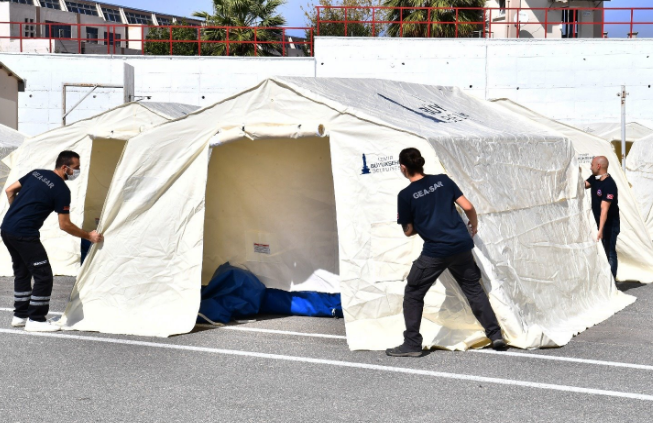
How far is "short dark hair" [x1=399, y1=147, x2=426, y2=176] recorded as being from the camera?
Answer: 676 centimetres

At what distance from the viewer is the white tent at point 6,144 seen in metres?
14.8

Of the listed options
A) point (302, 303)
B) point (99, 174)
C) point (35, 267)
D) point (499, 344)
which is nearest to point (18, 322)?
point (35, 267)

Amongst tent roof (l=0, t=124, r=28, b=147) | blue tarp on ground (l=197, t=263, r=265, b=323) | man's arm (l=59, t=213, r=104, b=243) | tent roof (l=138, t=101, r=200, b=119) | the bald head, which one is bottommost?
blue tarp on ground (l=197, t=263, r=265, b=323)

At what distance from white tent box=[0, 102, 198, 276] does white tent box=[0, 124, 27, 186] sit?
1.93m

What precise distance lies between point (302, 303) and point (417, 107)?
2.53m

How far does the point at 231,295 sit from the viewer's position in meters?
8.94

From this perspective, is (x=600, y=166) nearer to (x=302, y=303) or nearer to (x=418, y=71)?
(x=302, y=303)

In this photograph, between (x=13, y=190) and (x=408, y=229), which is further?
(x=13, y=190)

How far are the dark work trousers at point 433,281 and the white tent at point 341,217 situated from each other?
22 cm

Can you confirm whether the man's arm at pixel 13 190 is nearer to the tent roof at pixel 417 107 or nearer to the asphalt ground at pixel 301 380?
Result: the asphalt ground at pixel 301 380

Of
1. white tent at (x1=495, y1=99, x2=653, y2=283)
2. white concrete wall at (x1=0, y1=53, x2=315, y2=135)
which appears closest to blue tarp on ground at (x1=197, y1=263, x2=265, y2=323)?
white tent at (x1=495, y1=99, x2=653, y2=283)

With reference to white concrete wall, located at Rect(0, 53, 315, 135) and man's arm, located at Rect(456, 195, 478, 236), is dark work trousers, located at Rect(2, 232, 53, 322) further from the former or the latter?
white concrete wall, located at Rect(0, 53, 315, 135)

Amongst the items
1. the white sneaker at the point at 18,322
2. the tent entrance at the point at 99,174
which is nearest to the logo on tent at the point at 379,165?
the white sneaker at the point at 18,322

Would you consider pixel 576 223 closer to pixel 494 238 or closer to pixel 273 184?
pixel 494 238
